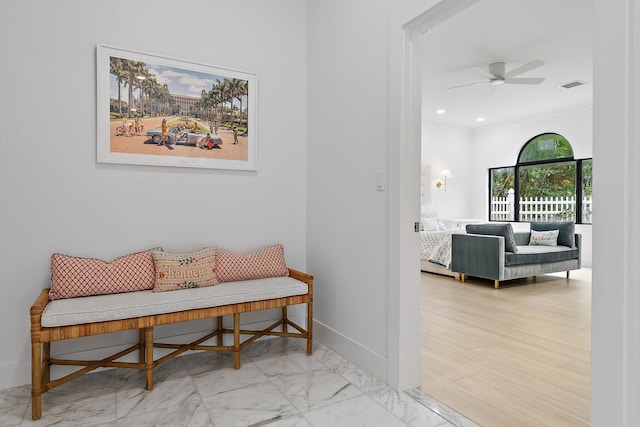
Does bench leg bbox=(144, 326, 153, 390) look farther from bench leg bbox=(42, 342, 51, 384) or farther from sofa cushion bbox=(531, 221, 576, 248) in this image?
sofa cushion bbox=(531, 221, 576, 248)

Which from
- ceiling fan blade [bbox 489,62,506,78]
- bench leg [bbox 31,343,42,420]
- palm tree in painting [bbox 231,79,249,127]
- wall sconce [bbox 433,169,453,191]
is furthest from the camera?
wall sconce [bbox 433,169,453,191]

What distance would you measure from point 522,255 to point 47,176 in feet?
16.7

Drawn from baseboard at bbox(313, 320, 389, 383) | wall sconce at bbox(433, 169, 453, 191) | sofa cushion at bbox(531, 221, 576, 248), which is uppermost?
wall sconce at bbox(433, 169, 453, 191)

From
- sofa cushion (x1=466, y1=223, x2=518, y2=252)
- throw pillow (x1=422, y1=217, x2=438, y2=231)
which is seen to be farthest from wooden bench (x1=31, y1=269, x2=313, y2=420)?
throw pillow (x1=422, y1=217, x2=438, y2=231)

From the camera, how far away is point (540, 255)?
525cm

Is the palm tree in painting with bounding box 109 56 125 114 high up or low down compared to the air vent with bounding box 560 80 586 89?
down

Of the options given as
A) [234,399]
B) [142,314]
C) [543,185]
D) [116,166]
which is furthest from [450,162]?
[142,314]

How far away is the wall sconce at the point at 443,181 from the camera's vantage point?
8234 mm

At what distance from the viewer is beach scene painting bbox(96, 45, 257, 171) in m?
2.44

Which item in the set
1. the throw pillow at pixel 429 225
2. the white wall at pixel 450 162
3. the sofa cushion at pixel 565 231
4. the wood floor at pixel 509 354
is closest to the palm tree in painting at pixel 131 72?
the wood floor at pixel 509 354

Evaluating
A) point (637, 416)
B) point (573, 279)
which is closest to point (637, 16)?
point (637, 416)

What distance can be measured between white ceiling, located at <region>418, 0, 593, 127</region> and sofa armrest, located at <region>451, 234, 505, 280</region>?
7.20 feet

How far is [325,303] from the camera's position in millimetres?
2885

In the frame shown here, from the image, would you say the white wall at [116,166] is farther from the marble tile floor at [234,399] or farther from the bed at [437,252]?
the bed at [437,252]
